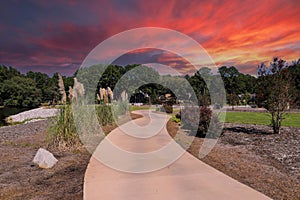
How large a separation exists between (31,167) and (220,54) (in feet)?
49.0

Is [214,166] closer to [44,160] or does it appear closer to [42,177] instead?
[42,177]

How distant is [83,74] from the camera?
61.5m

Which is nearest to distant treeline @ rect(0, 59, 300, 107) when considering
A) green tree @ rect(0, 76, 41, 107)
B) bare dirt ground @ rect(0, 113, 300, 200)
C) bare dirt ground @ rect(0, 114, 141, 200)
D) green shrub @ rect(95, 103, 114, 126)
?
green tree @ rect(0, 76, 41, 107)

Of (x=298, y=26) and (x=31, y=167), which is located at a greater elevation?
(x=298, y=26)

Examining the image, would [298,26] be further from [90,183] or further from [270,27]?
[90,183]

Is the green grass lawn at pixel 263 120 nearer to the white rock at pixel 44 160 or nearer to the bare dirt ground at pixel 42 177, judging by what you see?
the bare dirt ground at pixel 42 177

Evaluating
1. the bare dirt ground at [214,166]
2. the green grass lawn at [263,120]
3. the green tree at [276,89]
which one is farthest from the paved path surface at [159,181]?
the green grass lawn at [263,120]

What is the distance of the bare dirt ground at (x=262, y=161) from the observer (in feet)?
13.1

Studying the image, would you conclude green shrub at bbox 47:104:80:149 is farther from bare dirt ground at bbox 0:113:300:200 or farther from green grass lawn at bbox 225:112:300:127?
green grass lawn at bbox 225:112:300:127

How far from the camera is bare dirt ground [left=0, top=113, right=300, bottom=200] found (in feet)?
12.5

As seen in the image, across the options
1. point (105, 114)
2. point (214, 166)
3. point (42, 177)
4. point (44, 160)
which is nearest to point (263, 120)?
point (105, 114)

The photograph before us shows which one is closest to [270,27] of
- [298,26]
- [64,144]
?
[298,26]

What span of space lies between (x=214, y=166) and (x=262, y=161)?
5.22 feet

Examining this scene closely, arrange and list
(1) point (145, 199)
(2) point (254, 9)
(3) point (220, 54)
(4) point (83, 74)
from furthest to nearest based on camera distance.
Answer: (4) point (83, 74)
(3) point (220, 54)
(2) point (254, 9)
(1) point (145, 199)
